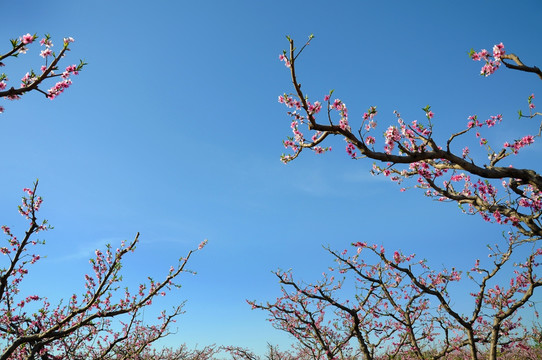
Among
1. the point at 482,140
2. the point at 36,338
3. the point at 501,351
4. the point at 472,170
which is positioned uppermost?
the point at 482,140

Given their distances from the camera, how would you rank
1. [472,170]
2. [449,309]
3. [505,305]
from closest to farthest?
[472,170] < [449,309] < [505,305]

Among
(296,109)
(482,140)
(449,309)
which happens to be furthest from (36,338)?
(482,140)

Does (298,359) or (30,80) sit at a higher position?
(30,80)

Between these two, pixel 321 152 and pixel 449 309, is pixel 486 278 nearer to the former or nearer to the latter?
pixel 449 309

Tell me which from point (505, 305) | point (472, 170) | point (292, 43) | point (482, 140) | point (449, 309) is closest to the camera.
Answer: point (292, 43)

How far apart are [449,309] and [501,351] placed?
436cm

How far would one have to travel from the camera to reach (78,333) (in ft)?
35.8

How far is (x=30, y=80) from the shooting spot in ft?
18.4

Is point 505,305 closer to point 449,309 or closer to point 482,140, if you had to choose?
point 449,309

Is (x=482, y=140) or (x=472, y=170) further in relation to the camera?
(x=482, y=140)

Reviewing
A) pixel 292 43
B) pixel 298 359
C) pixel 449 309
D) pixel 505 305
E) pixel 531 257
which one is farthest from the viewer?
pixel 298 359

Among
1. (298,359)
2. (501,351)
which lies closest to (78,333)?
(501,351)

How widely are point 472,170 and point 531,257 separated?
6.84m

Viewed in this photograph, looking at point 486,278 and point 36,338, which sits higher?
point 486,278
